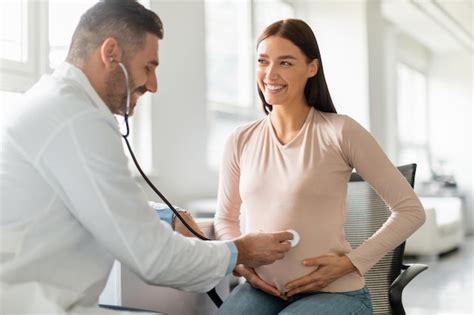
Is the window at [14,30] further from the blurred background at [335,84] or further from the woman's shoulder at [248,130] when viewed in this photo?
the woman's shoulder at [248,130]

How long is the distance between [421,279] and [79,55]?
13.8 ft

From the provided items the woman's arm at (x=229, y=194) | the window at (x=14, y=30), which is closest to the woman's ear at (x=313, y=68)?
the woman's arm at (x=229, y=194)

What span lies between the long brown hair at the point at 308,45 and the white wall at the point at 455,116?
7778 mm

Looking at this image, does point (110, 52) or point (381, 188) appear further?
point (381, 188)

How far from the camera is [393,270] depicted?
191 cm

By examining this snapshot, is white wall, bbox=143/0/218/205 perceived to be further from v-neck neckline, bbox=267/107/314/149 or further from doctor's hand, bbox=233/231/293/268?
doctor's hand, bbox=233/231/293/268

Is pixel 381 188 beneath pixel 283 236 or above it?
above

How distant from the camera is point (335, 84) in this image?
237 inches

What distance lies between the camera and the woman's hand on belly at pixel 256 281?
5.23 feet

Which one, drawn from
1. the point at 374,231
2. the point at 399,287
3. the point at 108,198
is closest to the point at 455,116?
the point at 374,231

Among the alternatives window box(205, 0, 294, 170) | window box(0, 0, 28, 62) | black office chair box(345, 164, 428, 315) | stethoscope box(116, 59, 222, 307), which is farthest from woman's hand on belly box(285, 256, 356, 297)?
window box(205, 0, 294, 170)

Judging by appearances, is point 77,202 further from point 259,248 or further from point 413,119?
point 413,119

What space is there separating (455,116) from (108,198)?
8.70 meters

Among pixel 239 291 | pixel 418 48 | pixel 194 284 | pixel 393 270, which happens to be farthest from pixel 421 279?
pixel 418 48
